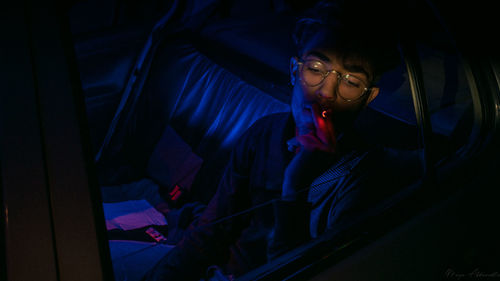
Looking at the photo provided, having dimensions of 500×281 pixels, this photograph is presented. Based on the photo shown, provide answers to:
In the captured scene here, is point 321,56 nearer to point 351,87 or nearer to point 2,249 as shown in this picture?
point 351,87

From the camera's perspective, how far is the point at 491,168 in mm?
1406

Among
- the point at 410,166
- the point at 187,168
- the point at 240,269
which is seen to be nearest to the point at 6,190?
the point at 240,269

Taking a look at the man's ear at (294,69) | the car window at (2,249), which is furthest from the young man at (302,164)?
the car window at (2,249)

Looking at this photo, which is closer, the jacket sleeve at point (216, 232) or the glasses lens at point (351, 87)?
the jacket sleeve at point (216, 232)

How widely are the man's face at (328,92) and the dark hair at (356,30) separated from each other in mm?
43

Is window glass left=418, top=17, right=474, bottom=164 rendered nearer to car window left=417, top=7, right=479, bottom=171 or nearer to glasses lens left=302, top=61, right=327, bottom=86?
car window left=417, top=7, right=479, bottom=171

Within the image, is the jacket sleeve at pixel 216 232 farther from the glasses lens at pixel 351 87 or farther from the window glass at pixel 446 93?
the window glass at pixel 446 93

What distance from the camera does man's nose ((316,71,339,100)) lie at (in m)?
1.54

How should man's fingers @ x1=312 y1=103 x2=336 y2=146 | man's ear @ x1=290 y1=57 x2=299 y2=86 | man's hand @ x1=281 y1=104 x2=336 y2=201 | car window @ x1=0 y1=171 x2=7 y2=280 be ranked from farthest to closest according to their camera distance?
man's ear @ x1=290 y1=57 x2=299 y2=86, man's fingers @ x1=312 y1=103 x2=336 y2=146, man's hand @ x1=281 y1=104 x2=336 y2=201, car window @ x1=0 y1=171 x2=7 y2=280

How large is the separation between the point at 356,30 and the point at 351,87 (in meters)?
0.28

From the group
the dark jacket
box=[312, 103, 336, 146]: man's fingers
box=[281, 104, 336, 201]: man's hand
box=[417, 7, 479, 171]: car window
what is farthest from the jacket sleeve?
box=[417, 7, 479, 171]: car window

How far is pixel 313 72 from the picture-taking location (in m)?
1.57

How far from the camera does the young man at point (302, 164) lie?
1381 millimetres

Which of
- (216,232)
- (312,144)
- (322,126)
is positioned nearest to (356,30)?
(322,126)
